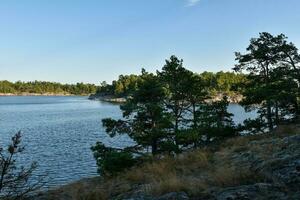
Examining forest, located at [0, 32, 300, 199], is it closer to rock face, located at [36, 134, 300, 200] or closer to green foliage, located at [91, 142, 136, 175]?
green foliage, located at [91, 142, 136, 175]

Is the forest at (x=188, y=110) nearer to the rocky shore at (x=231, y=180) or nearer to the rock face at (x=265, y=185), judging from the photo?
the rocky shore at (x=231, y=180)

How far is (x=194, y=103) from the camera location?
33844mm

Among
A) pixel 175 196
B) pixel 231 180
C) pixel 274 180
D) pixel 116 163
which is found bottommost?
pixel 116 163

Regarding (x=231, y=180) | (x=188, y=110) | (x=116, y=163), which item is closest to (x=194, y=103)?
(x=188, y=110)

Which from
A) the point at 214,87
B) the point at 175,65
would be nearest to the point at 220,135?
the point at 175,65

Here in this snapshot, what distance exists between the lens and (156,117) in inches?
1000

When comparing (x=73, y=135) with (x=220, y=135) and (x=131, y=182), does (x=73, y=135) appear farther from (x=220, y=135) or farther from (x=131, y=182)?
(x=131, y=182)

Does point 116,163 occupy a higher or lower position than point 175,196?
lower

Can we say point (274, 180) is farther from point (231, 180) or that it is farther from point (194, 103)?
point (194, 103)

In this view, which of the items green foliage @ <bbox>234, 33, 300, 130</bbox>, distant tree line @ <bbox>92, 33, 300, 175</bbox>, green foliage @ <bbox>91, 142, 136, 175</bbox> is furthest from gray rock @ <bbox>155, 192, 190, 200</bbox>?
green foliage @ <bbox>234, 33, 300, 130</bbox>

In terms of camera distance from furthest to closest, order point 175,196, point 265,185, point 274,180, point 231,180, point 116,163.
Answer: point 116,163 → point 231,180 → point 175,196 → point 274,180 → point 265,185

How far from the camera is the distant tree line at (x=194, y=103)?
1001 inches

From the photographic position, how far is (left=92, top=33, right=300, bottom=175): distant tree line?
1001 inches

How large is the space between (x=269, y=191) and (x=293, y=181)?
834 mm
